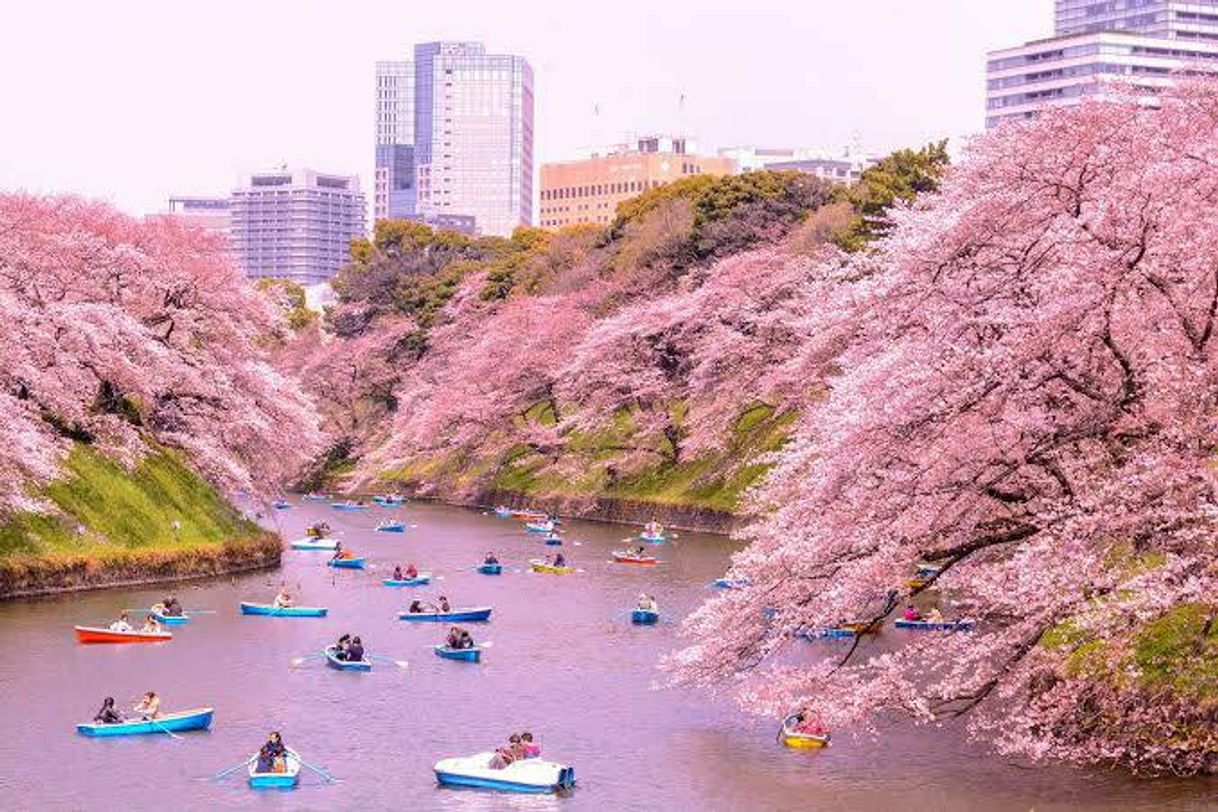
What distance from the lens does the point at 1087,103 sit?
121ft

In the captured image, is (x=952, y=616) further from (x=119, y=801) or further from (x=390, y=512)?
(x=390, y=512)

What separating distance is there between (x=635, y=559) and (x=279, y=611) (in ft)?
61.7

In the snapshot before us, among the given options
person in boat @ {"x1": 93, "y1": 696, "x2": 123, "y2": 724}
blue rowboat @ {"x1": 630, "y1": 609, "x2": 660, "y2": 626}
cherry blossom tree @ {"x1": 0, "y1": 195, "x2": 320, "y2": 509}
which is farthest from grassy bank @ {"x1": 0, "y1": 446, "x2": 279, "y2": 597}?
person in boat @ {"x1": 93, "y1": 696, "x2": 123, "y2": 724}

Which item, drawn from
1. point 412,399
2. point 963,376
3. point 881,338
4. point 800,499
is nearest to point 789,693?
point 800,499

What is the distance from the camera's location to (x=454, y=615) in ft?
182

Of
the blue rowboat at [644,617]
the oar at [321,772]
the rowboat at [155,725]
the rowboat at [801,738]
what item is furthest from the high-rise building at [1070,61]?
the oar at [321,772]

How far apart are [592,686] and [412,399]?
232 feet

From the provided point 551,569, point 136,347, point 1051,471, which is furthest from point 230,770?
point 551,569

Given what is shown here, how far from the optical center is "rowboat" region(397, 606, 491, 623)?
55.6m

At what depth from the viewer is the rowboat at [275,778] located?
112 feet

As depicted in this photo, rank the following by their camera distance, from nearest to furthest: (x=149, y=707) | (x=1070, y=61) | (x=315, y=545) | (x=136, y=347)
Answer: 1. (x=149, y=707)
2. (x=136, y=347)
3. (x=315, y=545)
4. (x=1070, y=61)

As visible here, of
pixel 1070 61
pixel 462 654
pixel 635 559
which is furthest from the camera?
pixel 1070 61

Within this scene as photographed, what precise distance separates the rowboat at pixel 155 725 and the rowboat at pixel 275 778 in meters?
4.10

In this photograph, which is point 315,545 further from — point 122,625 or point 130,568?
point 122,625
